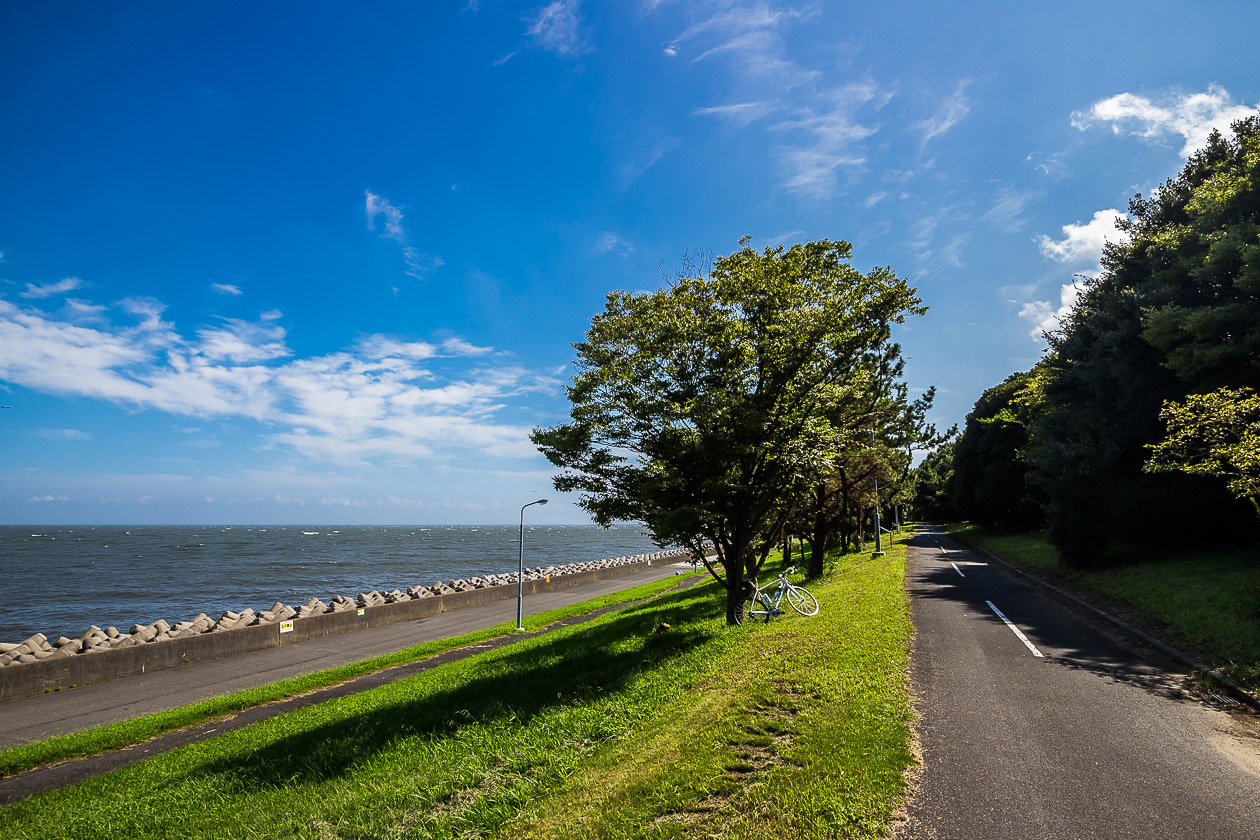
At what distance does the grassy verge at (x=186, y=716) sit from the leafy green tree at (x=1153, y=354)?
22.1 meters

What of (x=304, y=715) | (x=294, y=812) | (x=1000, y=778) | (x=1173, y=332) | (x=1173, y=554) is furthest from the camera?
(x=1173, y=554)

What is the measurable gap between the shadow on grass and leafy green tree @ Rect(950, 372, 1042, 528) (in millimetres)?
28527

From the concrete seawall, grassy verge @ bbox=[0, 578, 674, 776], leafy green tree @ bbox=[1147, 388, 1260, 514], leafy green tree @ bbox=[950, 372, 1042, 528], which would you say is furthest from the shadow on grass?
leafy green tree @ bbox=[950, 372, 1042, 528]

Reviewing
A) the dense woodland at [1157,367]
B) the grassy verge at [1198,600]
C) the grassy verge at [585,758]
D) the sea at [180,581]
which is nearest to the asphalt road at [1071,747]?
the grassy verge at [585,758]

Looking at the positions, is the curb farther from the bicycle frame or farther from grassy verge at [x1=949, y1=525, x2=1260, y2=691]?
the bicycle frame

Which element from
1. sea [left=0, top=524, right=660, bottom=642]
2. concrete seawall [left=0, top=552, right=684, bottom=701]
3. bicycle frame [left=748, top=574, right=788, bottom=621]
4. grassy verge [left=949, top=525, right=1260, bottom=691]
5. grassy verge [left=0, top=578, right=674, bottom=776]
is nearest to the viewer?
grassy verge [left=949, top=525, right=1260, bottom=691]

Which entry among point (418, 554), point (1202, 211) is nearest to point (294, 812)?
point (1202, 211)

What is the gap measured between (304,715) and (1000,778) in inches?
508

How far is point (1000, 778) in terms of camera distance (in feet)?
17.3

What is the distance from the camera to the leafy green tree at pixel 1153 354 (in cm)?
1507

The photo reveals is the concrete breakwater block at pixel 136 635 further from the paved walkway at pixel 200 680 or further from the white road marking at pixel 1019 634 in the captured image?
the white road marking at pixel 1019 634

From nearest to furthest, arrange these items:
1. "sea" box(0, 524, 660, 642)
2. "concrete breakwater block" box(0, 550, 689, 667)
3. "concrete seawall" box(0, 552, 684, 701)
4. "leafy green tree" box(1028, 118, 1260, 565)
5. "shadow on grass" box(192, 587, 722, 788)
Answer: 1. "shadow on grass" box(192, 587, 722, 788)
2. "leafy green tree" box(1028, 118, 1260, 565)
3. "concrete seawall" box(0, 552, 684, 701)
4. "concrete breakwater block" box(0, 550, 689, 667)
5. "sea" box(0, 524, 660, 642)

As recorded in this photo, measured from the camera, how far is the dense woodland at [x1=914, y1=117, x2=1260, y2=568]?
14.8m

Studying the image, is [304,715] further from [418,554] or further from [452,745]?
[418,554]
